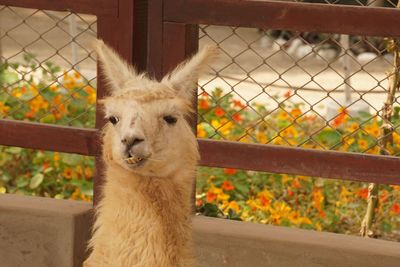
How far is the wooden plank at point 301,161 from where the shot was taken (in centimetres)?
434

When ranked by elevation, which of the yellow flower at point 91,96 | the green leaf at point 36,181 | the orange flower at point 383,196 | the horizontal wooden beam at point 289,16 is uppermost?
the horizontal wooden beam at point 289,16

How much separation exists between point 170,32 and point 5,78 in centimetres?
279

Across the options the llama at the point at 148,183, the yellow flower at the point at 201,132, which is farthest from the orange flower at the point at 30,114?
the llama at the point at 148,183

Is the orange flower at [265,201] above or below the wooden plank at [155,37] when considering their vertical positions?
below

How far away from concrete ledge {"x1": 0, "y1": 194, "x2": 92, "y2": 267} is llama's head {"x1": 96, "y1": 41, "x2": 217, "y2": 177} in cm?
115

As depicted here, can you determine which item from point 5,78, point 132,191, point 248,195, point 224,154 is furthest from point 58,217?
point 5,78

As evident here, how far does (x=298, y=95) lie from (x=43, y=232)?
1384 mm

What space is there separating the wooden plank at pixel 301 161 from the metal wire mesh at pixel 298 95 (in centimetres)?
33

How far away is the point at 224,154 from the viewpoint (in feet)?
14.7

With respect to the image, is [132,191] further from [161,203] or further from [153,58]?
[153,58]

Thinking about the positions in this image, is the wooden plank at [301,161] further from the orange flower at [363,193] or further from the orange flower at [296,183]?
the orange flower at [296,183]

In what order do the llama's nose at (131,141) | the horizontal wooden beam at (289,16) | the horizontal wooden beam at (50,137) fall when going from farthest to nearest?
the horizontal wooden beam at (50,137)
the horizontal wooden beam at (289,16)
the llama's nose at (131,141)

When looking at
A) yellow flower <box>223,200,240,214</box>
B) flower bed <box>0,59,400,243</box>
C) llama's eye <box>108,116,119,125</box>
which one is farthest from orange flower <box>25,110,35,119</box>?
llama's eye <box>108,116,119,125</box>

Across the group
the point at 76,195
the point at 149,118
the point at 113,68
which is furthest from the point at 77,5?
the point at 76,195
